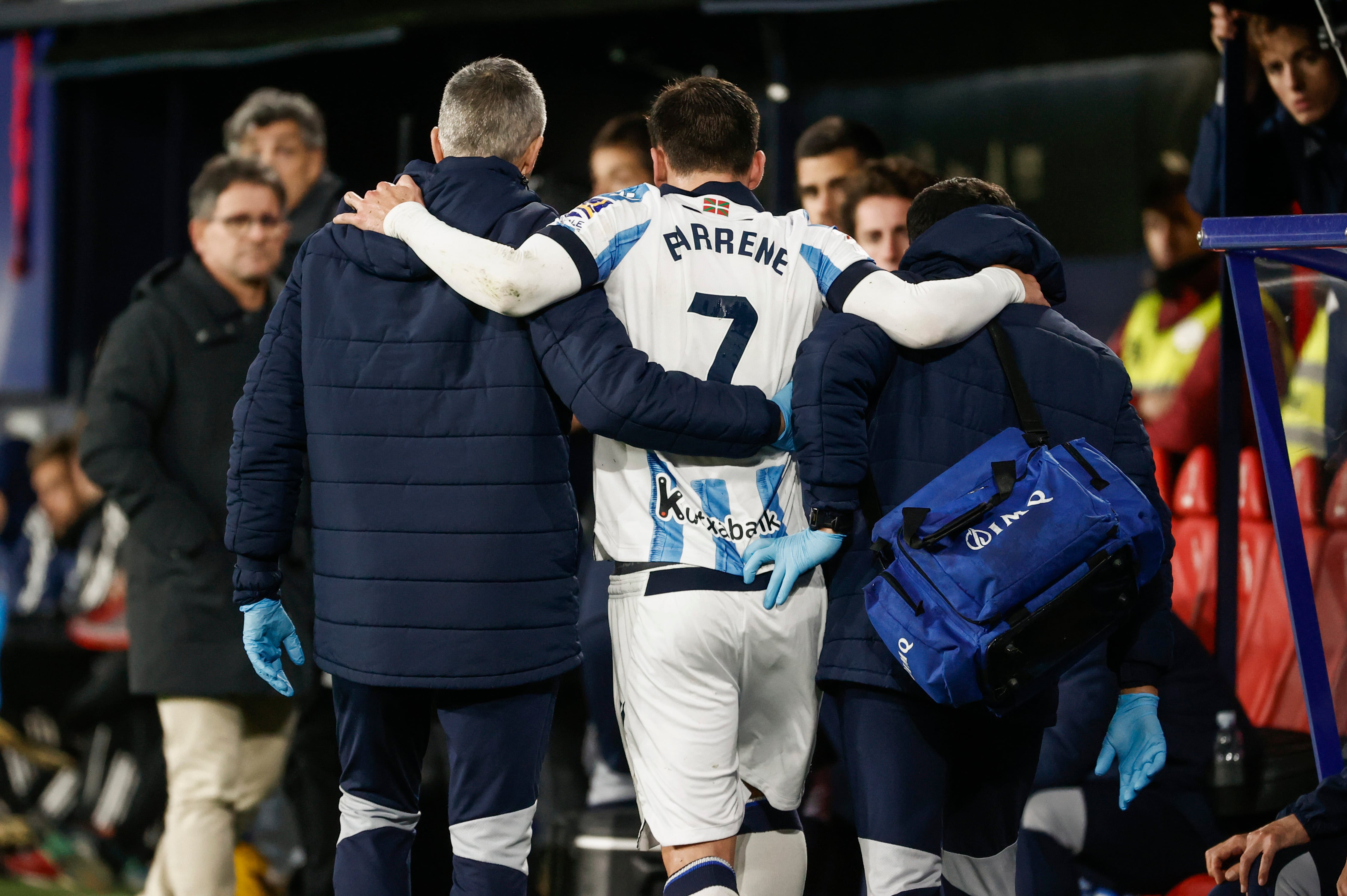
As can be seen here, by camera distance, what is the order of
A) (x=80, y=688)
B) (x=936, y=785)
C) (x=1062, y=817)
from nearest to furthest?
(x=936, y=785) < (x=1062, y=817) < (x=80, y=688)

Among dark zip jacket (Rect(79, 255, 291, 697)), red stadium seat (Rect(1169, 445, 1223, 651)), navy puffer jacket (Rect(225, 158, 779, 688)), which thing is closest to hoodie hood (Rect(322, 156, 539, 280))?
navy puffer jacket (Rect(225, 158, 779, 688))

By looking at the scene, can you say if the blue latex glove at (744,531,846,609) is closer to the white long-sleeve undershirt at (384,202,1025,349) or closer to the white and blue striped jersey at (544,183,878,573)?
the white and blue striped jersey at (544,183,878,573)

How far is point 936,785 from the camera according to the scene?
236cm

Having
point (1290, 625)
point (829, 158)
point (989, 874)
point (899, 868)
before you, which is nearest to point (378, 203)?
point (899, 868)

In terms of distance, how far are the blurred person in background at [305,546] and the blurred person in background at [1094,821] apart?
170cm

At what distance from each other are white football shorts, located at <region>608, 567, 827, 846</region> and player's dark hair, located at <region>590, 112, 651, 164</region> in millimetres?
2022

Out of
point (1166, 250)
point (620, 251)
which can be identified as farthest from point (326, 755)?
point (1166, 250)

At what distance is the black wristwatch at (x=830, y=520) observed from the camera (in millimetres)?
2385

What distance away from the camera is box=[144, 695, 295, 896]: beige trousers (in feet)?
11.2

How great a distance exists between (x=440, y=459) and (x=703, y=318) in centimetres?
54

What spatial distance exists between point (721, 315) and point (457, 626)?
28.7 inches

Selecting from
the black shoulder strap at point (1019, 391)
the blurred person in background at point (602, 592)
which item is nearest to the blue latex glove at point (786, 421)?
the black shoulder strap at point (1019, 391)

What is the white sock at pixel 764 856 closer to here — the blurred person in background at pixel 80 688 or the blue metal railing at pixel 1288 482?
the blue metal railing at pixel 1288 482

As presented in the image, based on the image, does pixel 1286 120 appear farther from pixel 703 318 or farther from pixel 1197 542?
pixel 703 318
